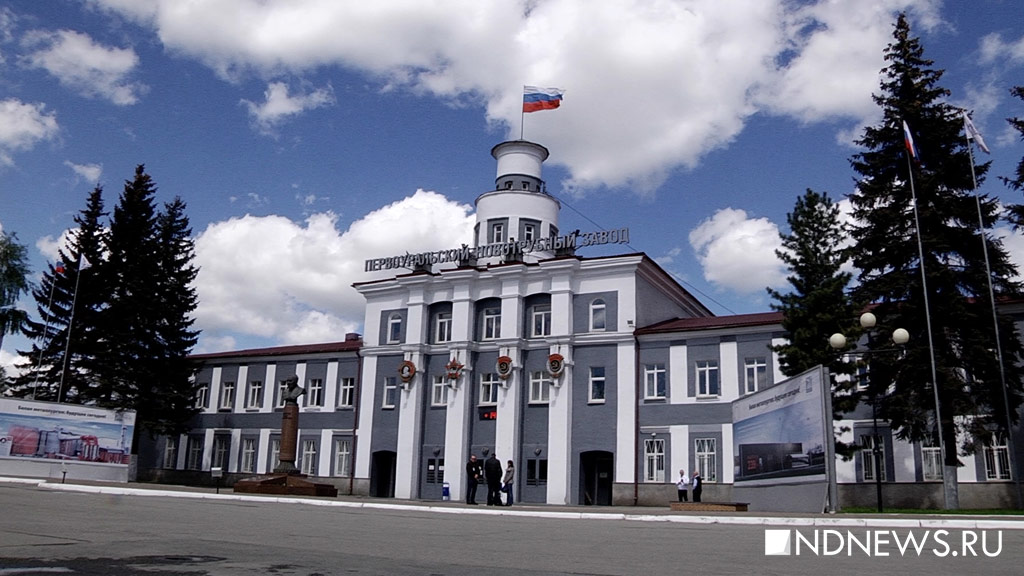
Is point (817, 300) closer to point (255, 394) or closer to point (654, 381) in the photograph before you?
point (654, 381)

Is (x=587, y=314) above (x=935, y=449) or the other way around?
above

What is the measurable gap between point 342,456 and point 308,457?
231 cm

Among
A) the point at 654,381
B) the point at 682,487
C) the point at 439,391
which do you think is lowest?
the point at 682,487

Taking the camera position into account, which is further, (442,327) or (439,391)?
(442,327)

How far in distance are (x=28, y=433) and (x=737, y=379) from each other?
96.9 feet

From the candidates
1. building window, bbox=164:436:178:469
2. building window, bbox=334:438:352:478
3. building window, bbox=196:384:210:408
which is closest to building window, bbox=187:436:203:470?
building window, bbox=164:436:178:469

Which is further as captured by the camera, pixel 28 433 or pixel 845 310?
pixel 28 433

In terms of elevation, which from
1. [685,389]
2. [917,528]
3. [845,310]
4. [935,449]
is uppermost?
[845,310]

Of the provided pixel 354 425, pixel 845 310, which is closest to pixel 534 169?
pixel 354 425

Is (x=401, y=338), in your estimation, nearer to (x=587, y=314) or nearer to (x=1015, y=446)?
(x=587, y=314)

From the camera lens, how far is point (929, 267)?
92.3 feet

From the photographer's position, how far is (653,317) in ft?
132

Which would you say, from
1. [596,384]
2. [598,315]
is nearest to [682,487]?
[596,384]

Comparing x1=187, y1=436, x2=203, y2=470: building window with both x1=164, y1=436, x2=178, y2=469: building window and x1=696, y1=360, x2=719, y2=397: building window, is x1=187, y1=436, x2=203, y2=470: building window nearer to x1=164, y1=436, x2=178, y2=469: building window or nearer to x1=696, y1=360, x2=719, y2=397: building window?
x1=164, y1=436, x2=178, y2=469: building window
